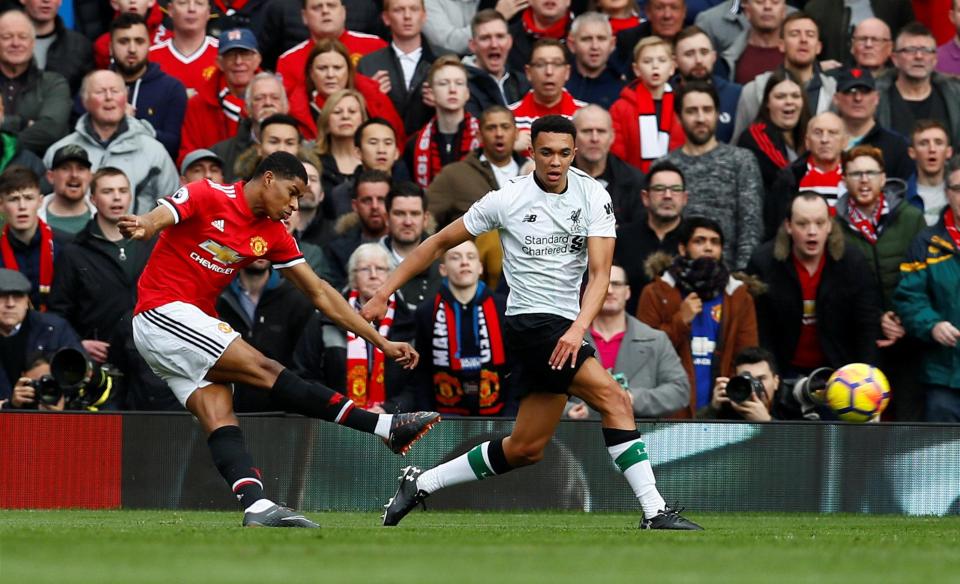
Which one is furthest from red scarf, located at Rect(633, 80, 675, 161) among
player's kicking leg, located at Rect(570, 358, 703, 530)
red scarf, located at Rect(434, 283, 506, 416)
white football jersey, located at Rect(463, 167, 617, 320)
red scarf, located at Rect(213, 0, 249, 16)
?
player's kicking leg, located at Rect(570, 358, 703, 530)

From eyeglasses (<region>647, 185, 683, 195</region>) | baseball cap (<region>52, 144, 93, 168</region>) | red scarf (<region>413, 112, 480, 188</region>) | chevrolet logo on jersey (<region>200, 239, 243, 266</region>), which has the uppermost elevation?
red scarf (<region>413, 112, 480, 188</region>)

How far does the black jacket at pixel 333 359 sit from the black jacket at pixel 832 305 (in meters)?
2.97

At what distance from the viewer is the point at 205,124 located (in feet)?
52.3

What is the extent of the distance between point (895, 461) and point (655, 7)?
5877 millimetres

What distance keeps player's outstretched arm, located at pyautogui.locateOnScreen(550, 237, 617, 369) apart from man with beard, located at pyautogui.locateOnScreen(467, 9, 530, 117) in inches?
226

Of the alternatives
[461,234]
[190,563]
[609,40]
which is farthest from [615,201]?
A: [190,563]

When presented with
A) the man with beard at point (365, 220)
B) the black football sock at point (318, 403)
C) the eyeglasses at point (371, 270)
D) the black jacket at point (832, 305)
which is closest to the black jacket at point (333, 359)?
the eyeglasses at point (371, 270)

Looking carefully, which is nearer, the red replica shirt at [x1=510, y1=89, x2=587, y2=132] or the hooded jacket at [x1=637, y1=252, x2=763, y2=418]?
the hooded jacket at [x1=637, y1=252, x2=763, y2=418]

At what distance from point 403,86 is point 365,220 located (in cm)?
A: 255

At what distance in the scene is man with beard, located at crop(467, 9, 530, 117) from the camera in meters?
15.9

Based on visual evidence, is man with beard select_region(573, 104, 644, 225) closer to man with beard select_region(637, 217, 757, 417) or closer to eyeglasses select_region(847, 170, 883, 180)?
man with beard select_region(637, 217, 757, 417)

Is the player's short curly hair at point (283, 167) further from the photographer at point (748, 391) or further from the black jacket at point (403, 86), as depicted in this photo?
the black jacket at point (403, 86)

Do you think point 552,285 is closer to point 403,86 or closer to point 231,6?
point 403,86

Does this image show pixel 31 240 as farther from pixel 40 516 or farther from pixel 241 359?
pixel 241 359
